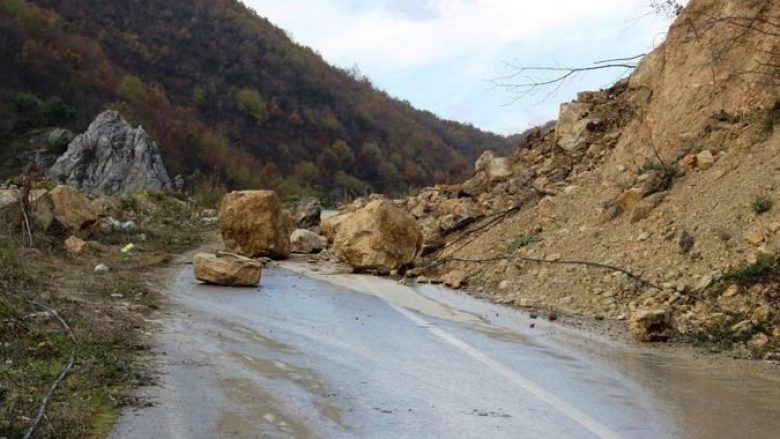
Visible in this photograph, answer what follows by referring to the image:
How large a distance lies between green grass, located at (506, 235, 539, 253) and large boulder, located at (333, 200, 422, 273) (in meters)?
1.85

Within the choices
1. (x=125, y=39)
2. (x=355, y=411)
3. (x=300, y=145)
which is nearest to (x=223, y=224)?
(x=355, y=411)

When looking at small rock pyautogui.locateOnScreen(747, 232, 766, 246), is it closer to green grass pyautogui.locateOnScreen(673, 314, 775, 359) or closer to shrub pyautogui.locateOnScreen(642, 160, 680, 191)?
green grass pyautogui.locateOnScreen(673, 314, 775, 359)

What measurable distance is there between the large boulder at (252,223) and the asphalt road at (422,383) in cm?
620

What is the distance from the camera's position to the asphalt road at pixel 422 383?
4.30 meters

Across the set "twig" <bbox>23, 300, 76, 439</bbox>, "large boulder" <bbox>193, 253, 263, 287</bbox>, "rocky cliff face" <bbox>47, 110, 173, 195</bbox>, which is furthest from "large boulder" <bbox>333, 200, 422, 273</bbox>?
"rocky cliff face" <bbox>47, 110, 173, 195</bbox>

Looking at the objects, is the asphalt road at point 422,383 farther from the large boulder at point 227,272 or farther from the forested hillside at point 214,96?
the forested hillside at point 214,96

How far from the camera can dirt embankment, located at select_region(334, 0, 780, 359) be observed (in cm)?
756

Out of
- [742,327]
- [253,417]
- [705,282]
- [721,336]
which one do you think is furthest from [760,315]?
[253,417]

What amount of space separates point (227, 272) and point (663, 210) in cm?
572

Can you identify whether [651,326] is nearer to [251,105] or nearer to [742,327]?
[742,327]

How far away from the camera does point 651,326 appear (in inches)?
283

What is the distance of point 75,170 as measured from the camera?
33.5m

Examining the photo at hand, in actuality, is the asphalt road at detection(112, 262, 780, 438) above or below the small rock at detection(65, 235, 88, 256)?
below

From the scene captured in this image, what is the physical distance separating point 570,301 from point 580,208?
336cm
